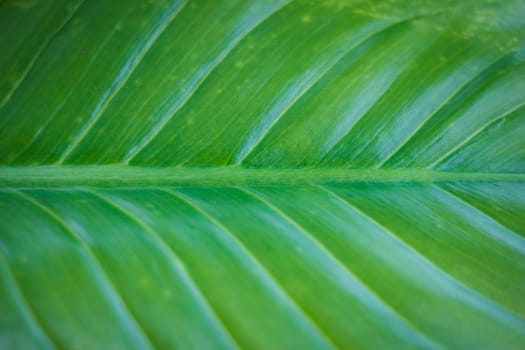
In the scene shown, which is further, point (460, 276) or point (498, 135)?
point (498, 135)

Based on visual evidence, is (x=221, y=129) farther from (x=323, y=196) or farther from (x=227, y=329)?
(x=227, y=329)

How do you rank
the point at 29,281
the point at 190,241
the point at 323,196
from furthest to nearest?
the point at 323,196 → the point at 190,241 → the point at 29,281

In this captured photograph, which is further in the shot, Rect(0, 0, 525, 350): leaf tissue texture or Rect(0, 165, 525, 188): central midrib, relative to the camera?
Rect(0, 165, 525, 188): central midrib

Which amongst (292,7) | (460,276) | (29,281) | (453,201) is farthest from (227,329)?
(292,7)

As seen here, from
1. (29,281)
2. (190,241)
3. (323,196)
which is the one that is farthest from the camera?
(323,196)

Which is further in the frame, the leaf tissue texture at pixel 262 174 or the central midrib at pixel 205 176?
the central midrib at pixel 205 176
